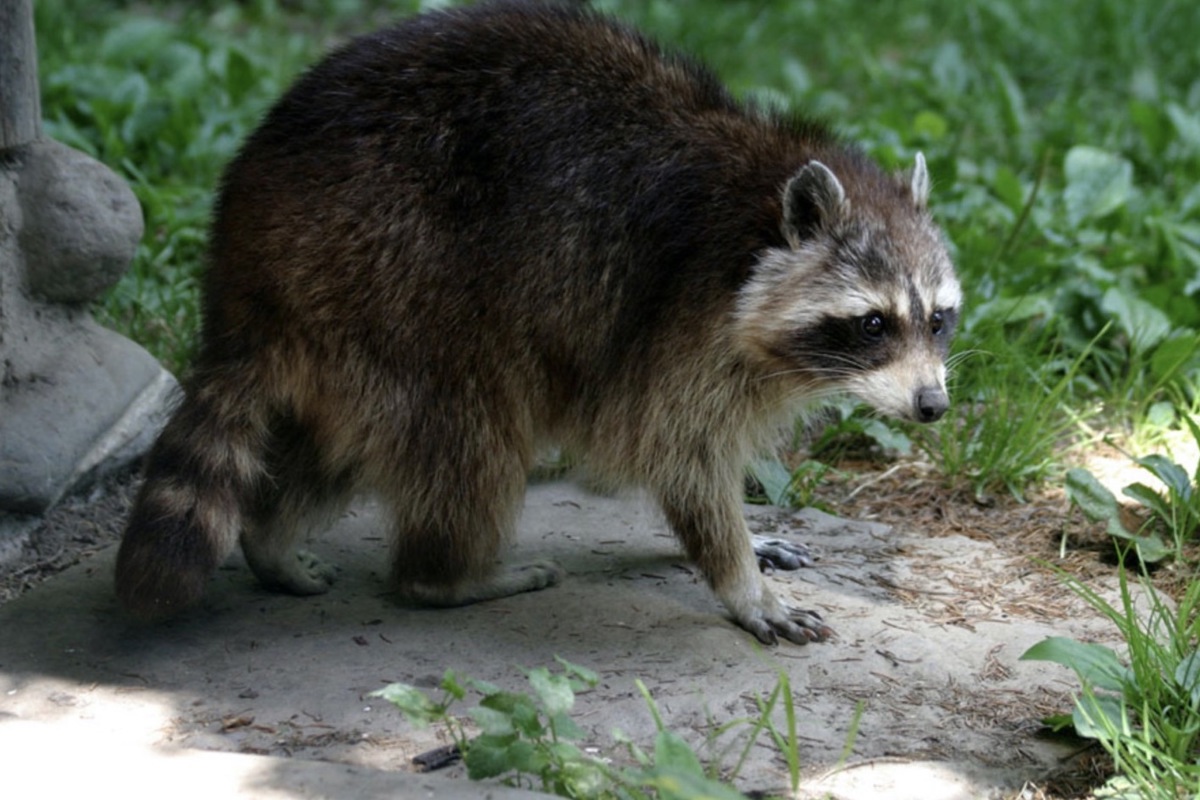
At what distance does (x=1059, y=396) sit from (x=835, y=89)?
386 centimetres

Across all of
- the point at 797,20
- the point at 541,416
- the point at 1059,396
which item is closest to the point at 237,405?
the point at 541,416

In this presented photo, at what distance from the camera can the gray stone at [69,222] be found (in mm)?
4223

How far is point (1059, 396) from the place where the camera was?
15.8 feet

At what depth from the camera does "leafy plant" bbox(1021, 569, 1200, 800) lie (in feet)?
9.89

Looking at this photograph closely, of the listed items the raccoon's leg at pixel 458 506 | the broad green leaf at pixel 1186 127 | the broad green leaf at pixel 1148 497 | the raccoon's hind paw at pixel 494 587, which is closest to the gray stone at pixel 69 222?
the raccoon's leg at pixel 458 506

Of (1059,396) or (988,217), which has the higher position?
(988,217)

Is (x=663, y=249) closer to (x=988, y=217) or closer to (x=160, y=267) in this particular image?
(x=160, y=267)

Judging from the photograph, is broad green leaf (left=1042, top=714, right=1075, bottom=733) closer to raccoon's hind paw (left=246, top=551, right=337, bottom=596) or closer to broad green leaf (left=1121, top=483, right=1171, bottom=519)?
broad green leaf (left=1121, top=483, right=1171, bottom=519)

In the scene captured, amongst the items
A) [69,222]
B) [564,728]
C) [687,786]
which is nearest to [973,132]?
[69,222]

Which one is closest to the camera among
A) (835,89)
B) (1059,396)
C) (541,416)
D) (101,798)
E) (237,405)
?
(101,798)

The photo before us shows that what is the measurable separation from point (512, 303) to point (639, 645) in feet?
3.19

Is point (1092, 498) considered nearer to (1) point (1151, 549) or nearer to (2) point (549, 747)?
(1) point (1151, 549)

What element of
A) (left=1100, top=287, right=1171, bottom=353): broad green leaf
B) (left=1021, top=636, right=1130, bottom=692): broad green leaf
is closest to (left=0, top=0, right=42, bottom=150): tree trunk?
(left=1021, top=636, right=1130, bottom=692): broad green leaf

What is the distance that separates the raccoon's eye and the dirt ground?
0.73 metres
